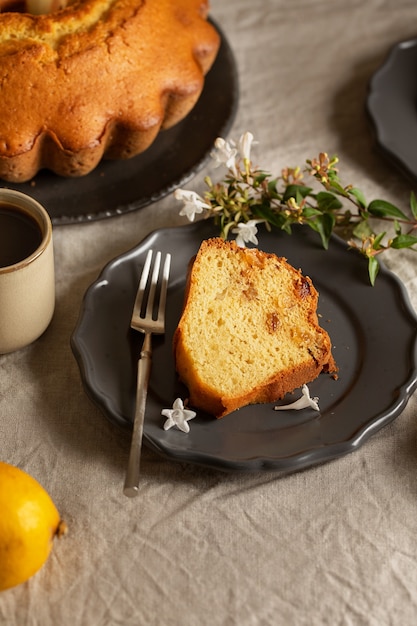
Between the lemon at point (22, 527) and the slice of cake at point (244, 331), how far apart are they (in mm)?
350

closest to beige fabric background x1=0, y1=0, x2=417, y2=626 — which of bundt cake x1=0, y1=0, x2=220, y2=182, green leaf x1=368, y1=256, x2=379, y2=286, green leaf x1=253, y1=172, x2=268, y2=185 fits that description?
green leaf x1=368, y1=256, x2=379, y2=286

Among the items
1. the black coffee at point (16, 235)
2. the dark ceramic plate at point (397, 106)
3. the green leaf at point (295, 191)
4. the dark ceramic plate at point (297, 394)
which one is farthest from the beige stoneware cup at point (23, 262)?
the dark ceramic plate at point (397, 106)

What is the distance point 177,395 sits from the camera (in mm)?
1549

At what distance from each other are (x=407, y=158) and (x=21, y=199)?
99cm

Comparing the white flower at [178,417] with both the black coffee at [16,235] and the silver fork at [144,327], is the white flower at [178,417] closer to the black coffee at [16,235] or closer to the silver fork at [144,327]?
the silver fork at [144,327]

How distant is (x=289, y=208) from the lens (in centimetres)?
180

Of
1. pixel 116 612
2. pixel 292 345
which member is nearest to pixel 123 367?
pixel 292 345

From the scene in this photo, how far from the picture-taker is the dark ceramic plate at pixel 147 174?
1.92 m

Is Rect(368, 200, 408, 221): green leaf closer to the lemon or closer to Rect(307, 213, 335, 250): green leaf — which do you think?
Rect(307, 213, 335, 250): green leaf

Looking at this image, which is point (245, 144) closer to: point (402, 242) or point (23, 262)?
point (402, 242)

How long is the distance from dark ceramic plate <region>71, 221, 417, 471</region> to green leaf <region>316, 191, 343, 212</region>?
78 mm

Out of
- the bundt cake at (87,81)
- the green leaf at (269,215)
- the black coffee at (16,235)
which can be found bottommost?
the green leaf at (269,215)

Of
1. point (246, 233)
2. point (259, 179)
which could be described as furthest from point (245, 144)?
point (246, 233)

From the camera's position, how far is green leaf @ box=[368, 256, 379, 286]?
1.73m
